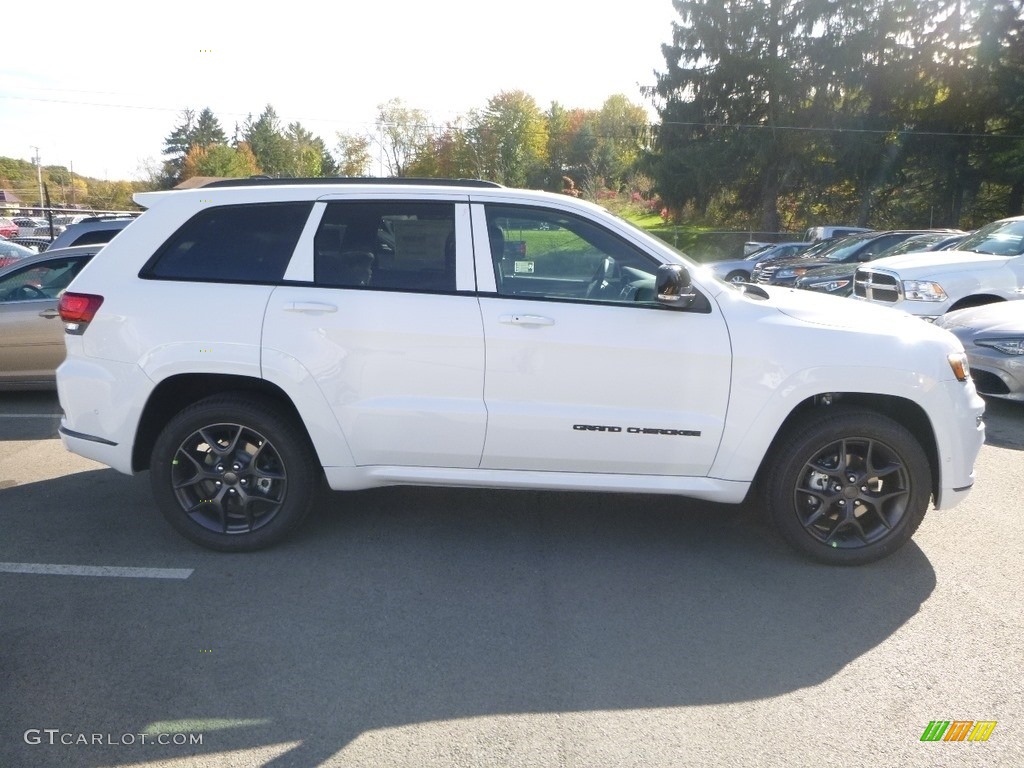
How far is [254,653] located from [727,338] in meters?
2.77

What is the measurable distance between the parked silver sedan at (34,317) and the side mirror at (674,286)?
Answer: 266 inches

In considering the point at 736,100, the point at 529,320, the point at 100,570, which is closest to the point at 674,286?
the point at 529,320

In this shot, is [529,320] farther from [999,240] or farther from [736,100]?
[736,100]

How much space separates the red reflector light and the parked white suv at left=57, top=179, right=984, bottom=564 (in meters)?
0.02

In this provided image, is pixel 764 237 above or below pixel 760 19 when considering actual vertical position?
below

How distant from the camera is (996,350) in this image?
8516 mm

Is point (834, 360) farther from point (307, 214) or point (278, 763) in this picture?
point (278, 763)

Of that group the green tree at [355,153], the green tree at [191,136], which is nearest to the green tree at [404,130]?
→ the green tree at [355,153]

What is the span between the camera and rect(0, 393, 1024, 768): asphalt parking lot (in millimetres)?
3283

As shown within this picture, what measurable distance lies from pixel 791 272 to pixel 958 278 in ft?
26.8

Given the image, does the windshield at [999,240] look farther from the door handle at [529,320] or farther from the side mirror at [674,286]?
the door handle at [529,320]

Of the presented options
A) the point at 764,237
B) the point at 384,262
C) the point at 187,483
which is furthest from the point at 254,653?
the point at 764,237

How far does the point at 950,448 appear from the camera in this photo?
4.78m

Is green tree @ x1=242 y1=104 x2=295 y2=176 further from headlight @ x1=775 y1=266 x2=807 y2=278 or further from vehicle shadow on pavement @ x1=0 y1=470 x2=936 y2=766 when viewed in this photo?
vehicle shadow on pavement @ x1=0 y1=470 x2=936 y2=766
